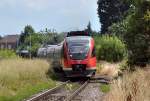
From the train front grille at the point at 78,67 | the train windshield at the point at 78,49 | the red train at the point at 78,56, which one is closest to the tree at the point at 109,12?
the red train at the point at 78,56

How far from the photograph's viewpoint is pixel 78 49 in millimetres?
37688

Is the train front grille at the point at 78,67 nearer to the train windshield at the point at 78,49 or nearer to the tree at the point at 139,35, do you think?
the train windshield at the point at 78,49

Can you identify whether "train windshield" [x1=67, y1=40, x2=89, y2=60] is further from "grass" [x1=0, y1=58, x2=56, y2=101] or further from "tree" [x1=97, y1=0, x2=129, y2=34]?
"tree" [x1=97, y1=0, x2=129, y2=34]

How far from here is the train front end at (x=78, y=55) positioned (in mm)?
37750

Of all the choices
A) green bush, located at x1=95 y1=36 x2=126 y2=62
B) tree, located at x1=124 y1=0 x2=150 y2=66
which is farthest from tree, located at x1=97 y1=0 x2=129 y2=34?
tree, located at x1=124 y1=0 x2=150 y2=66

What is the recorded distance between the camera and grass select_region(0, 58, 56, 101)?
81.0ft

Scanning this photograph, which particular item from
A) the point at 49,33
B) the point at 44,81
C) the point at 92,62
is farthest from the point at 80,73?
the point at 49,33

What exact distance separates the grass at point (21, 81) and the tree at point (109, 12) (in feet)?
212

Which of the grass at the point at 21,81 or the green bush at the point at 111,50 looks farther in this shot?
the green bush at the point at 111,50

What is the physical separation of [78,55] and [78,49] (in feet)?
1.68

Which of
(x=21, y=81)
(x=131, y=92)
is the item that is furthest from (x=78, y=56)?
(x=131, y=92)

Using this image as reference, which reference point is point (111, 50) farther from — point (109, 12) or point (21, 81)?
point (109, 12)

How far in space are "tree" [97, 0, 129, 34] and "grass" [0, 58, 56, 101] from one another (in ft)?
212

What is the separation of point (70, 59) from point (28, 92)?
11.4 m
